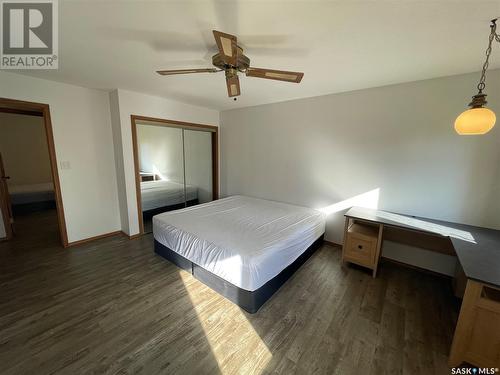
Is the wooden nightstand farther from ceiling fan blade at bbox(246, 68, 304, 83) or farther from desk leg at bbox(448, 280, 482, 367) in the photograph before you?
ceiling fan blade at bbox(246, 68, 304, 83)

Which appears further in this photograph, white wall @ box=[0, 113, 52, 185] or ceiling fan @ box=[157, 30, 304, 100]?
white wall @ box=[0, 113, 52, 185]

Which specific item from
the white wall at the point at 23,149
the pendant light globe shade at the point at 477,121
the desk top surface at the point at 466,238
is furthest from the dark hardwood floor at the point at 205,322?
the white wall at the point at 23,149

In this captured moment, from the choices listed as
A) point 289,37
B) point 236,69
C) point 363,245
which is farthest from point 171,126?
point 363,245

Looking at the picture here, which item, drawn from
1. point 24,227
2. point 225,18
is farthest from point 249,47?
point 24,227

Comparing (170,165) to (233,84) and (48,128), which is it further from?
(233,84)

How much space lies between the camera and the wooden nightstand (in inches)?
94.0

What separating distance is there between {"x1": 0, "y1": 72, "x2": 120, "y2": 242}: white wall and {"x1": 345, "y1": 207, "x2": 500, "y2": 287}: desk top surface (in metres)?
3.84

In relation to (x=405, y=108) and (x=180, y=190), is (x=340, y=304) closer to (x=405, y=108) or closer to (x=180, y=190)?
(x=405, y=108)

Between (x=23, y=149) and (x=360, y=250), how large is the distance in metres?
7.65

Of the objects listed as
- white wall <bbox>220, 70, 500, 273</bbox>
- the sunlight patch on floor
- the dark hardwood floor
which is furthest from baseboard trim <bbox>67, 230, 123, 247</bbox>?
white wall <bbox>220, 70, 500, 273</bbox>

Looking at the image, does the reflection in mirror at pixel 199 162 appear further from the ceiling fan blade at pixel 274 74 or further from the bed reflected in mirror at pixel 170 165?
the ceiling fan blade at pixel 274 74

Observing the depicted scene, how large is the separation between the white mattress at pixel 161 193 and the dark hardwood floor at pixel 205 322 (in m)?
1.26

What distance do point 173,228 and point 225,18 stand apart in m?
2.15

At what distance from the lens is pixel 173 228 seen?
2.47 meters
